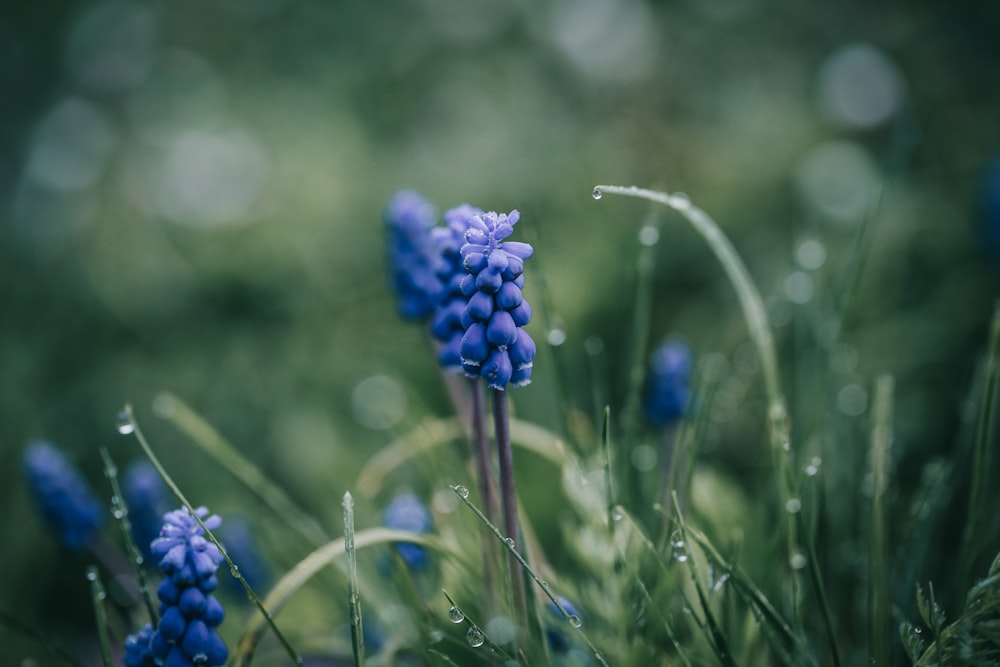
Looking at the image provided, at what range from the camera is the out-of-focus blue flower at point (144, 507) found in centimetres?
211

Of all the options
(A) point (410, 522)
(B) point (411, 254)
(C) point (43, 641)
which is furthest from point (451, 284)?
(C) point (43, 641)

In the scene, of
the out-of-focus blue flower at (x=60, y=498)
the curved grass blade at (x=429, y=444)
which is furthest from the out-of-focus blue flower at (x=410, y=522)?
the out-of-focus blue flower at (x=60, y=498)

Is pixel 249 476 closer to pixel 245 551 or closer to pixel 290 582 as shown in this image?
pixel 245 551

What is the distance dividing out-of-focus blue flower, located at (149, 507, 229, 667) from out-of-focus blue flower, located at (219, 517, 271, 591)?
0.78m

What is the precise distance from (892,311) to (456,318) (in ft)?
7.52

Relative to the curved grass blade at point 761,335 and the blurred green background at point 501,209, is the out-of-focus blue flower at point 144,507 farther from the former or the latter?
the curved grass blade at point 761,335

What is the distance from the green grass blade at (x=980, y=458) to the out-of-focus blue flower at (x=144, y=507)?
70.6 inches

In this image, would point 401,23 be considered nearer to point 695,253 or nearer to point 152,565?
point 695,253

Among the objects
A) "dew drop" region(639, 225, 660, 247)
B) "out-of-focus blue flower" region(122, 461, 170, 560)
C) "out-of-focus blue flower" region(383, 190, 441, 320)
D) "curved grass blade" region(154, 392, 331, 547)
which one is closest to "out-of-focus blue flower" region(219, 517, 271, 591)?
"out-of-focus blue flower" region(122, 461, 170, 560)

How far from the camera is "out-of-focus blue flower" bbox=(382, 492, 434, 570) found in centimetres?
189

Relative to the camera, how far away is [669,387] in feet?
7.25

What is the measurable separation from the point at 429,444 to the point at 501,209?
1800 mm

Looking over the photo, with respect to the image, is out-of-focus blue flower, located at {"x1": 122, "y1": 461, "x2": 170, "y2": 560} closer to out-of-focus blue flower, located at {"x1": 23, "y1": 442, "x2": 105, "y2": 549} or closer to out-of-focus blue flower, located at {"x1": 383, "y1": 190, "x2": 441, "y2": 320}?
out-of-focus blue flower, located at {"x1": 23, "y1": 442, "x2": 105, "y2": 549}

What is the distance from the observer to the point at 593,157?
4051mm
